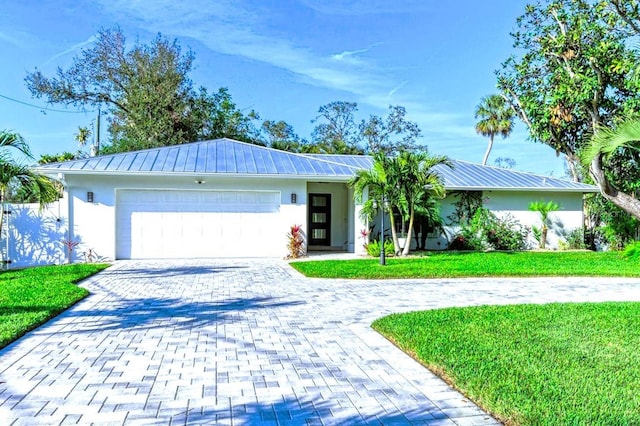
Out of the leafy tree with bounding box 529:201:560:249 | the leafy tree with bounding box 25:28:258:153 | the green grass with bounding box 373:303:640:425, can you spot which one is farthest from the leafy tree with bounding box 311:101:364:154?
the green grass with bounding box 373:303:640:425

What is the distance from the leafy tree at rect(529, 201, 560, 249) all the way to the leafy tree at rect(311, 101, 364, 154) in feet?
67.4

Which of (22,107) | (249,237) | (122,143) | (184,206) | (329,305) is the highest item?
(22,107)

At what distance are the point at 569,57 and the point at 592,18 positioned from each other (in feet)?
4.14

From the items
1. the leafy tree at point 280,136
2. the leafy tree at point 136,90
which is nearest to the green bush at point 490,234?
Answer: the leafy tree at point 136,90

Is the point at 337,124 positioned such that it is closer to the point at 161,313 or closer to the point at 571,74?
the point at 571,74

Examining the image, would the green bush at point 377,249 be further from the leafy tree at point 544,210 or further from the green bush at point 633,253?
the green bush at point 633,253

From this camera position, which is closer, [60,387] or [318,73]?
[60,387]

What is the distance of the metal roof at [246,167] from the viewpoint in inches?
523

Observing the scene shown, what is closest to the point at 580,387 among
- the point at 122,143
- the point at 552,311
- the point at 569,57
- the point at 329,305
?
the point at 552,311

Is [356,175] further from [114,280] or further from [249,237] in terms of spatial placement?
[114,280]

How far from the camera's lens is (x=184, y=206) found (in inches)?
551

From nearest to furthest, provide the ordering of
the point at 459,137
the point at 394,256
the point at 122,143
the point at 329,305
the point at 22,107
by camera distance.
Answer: the point at 329,305
the point at 394,256
the point at 22,107
the point at 122,143
the point at 459,137

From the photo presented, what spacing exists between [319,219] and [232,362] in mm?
14097

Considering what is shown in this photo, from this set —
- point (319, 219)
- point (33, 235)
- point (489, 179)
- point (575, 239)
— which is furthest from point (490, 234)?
point (33, 235)
